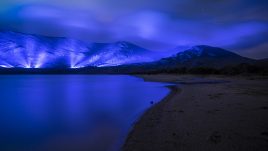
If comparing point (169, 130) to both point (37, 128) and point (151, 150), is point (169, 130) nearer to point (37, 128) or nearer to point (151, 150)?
point (151, 150)

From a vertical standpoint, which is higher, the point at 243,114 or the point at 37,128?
the point at 243,114

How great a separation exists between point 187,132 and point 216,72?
228ft

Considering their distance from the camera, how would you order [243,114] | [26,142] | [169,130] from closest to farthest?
[169,130] → [26,142] → [243,114]

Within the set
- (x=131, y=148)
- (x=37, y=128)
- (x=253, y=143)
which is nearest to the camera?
(x=253, y=143)

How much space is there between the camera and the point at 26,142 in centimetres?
807

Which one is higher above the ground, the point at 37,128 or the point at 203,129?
the point at 203,129

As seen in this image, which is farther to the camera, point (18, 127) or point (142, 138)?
point (18, 127)

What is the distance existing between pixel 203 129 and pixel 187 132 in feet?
2.28

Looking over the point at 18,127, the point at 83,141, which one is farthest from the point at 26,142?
the point at 18,127

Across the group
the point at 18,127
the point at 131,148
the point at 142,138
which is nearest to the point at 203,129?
the point at 142,138

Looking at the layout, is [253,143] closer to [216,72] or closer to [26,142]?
[26,142]

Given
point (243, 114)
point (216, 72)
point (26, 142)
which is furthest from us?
point (216, 72)

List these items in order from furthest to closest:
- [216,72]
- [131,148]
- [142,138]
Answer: [216,72]
[142,138]
[131,148]

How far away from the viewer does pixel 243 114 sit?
8.94 m
